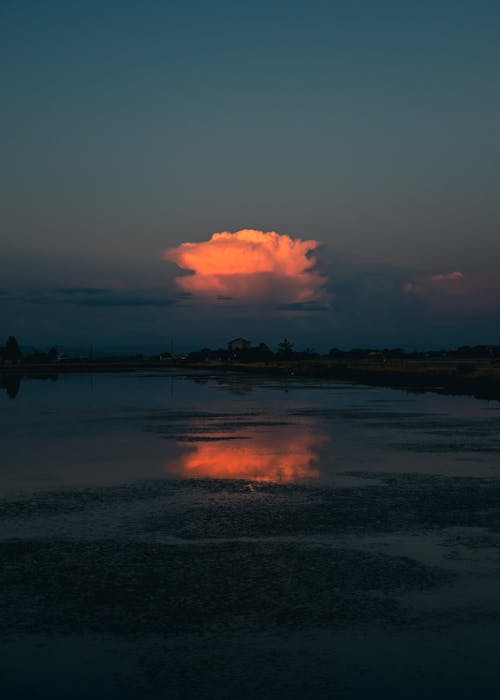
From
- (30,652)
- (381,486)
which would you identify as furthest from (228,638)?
(381,486)

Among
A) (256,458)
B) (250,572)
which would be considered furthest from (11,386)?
(250,572)

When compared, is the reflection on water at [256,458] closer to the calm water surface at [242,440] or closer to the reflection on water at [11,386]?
the calm water surface at [242,440]

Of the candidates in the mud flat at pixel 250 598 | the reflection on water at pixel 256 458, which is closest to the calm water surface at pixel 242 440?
the reflection on water at pixel 256 458

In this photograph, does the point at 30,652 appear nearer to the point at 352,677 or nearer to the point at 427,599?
the point at 352,677

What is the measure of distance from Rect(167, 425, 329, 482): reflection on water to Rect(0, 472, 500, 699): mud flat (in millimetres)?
4354

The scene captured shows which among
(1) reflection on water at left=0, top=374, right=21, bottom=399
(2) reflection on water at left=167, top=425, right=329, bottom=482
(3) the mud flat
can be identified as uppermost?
(1) reflection on water at left=0, top=374, right=21, bottom=399

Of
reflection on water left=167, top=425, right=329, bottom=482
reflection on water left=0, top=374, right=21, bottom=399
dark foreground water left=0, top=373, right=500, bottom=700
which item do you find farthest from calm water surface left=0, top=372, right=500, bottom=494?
reflection on water left=0, top=374, right=21, bottom=399

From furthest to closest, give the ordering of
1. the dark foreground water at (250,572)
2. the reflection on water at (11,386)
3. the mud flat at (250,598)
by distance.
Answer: the reflection on water at (11,386) < the dark foreground water at (250,572) < the mud flat at (250,598)

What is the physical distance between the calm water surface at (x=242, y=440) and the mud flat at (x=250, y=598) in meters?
4.74

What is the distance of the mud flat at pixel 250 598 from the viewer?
9.12m

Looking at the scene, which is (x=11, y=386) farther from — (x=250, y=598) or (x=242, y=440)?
(x=250, y=598)

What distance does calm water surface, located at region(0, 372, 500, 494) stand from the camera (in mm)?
23922

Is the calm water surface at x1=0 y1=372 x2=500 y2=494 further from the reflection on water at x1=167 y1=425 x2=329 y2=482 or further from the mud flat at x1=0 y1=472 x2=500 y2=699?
the mud flat at x1=0 y1=472 x2=500 y2=699

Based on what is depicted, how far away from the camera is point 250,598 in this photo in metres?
11.6
